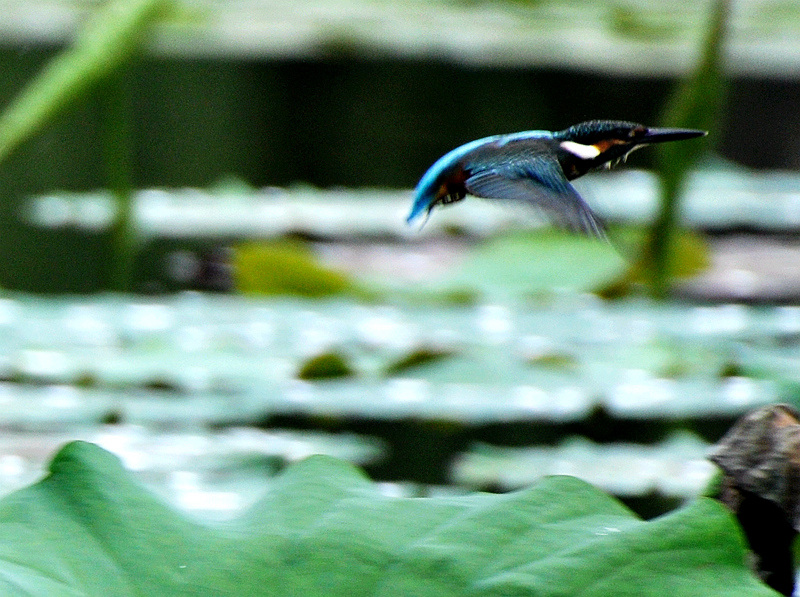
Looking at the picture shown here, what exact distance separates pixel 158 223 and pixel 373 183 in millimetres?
934

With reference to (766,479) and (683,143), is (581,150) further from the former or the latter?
(683,143)

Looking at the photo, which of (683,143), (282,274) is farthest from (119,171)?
(683,143)

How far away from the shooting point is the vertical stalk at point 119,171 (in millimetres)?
1492

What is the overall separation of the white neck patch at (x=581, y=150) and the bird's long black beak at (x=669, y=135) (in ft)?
0.07

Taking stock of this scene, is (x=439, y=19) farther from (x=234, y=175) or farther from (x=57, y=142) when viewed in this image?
(x=57, y=142)

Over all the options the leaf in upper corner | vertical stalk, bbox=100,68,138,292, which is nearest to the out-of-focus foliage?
vertical stalk, bbox=100,68,138,292

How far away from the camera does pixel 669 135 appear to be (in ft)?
1.57

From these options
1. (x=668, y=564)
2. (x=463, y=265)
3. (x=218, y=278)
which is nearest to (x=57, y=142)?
(x=218, y=278)

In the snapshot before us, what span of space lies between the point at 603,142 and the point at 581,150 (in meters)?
0.01

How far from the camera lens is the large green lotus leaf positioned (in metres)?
0.50

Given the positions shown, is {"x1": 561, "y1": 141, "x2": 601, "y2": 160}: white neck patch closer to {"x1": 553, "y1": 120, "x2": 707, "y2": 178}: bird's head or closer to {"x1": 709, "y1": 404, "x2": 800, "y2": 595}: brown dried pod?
{"x1": 553, "y1": 120, "x2": 707, "y2": 178}: bird's head

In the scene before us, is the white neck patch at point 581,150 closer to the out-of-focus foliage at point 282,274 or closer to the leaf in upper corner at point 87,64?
the leaf in upper corner at point 87,64

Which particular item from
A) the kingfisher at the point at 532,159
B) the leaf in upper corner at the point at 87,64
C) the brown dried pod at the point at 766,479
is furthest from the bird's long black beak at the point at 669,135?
the leaf in upper corner at the point at 87,64

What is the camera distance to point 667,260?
4.89 feet
